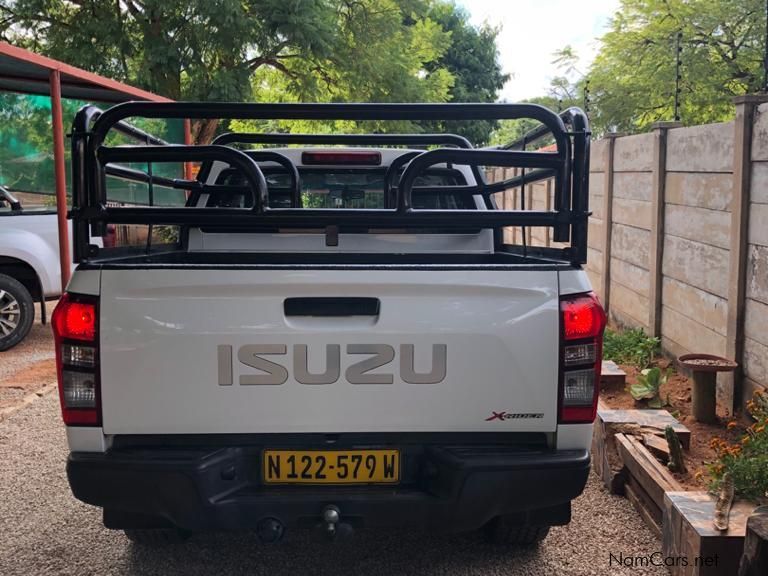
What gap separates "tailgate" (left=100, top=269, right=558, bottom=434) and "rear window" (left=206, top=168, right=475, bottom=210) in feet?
6.34

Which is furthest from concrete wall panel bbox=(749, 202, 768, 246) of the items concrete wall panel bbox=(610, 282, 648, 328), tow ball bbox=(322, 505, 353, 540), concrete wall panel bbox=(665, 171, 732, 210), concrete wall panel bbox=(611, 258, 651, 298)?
tow ball bbox=(322, 505, 353, 540)

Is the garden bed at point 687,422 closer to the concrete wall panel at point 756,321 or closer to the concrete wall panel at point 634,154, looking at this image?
the concrete wall panel at point 756,321

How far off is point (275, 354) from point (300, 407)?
0.69ft

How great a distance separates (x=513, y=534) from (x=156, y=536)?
159 centimetres

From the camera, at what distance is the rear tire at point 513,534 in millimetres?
3572

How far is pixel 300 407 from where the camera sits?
289 cm

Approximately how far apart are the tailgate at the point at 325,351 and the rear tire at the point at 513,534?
86 centimetres

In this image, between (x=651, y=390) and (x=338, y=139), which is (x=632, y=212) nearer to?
(x=651, y=390)

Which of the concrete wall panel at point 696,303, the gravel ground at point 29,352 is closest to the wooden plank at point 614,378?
the concrete wall panel at point 696,303

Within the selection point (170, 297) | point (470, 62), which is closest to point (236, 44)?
point (170, 297)

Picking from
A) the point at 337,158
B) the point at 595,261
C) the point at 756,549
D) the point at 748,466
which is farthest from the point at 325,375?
the point at 595,261

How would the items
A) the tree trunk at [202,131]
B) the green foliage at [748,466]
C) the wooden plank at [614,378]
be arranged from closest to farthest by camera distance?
the green foliage at [748,466]
the wooden plank at [614,378]
the tree trunk at [202,131]

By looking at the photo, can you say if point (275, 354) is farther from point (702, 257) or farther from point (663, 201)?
point (663, 201)

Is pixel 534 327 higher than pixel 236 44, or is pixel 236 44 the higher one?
pixel 236 44
